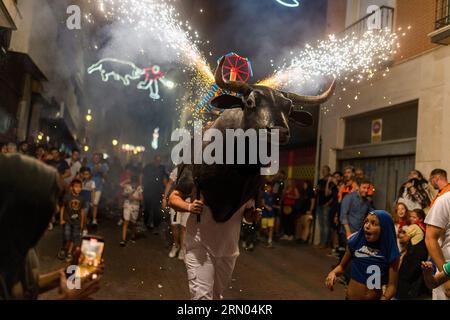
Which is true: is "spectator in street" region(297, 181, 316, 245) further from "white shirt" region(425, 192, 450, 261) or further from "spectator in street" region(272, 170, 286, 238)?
"white shirt" region(425, 192, 450, 261)

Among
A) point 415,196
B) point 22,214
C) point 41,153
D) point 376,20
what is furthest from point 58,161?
point 376,20

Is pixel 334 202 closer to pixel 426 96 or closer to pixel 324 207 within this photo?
pixel 324 207

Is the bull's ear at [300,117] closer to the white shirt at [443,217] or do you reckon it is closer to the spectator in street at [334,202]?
the white shirt at [443,217]

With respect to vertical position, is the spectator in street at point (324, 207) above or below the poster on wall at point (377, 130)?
below

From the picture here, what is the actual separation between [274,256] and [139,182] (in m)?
3.23

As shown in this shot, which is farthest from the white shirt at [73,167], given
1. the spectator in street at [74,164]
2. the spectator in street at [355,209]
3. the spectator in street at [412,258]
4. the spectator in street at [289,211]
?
the spectator in street at [289,211]

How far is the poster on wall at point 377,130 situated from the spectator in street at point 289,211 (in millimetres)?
2460

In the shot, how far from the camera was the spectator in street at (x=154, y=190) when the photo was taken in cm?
852

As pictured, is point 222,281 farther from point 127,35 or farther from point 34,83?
point 127,35

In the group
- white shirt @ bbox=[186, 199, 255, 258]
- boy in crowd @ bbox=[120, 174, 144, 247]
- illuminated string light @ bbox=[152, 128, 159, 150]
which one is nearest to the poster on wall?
boy in crowd @ bbox=[120, 174, 144, 247]

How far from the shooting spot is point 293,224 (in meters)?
10.4

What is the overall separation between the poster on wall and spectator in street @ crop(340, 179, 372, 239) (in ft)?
11.2
